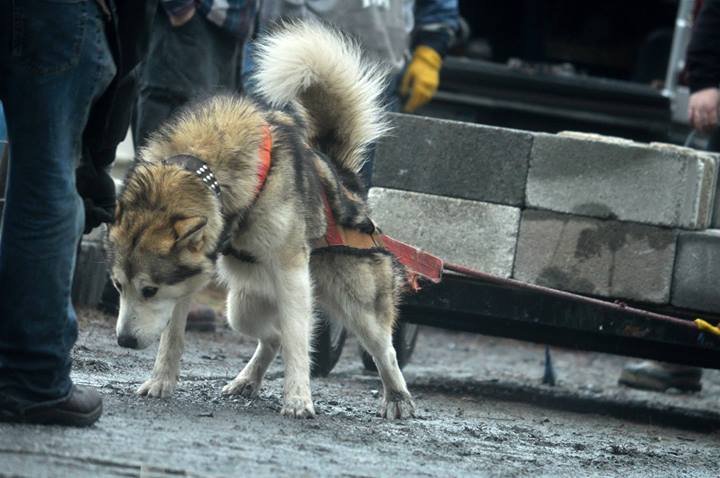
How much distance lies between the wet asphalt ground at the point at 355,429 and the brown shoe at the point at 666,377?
0.08m

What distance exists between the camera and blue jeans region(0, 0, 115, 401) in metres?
3.91

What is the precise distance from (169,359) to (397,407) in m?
0.91

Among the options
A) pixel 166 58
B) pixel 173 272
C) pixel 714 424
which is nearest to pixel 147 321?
pixel 173 272

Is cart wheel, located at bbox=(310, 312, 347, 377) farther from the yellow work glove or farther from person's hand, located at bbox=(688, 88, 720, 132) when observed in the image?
person's hand, located at bbox=(688, 88, 720, 132)

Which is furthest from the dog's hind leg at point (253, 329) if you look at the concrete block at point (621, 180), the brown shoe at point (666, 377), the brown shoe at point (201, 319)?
the brown shoe at point (666, 377)

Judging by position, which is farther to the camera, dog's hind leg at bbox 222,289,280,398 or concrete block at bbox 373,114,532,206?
concrete block at bbox 373,114,532,206

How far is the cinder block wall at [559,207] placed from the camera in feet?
20.4

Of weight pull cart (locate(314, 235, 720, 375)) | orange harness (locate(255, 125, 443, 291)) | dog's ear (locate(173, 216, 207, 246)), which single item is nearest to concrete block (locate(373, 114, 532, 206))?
weight pull cart (locate(314, 235, 720, 375))

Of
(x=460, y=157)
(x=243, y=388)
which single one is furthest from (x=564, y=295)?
(x=243, y=388)

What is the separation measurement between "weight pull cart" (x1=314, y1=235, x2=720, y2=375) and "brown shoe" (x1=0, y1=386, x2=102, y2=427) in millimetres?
2045

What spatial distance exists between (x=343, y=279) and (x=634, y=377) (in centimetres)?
315

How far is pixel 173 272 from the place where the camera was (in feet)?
15.6

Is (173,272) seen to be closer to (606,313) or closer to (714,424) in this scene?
(606,313)

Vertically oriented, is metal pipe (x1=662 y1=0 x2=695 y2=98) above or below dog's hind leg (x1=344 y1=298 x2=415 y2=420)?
above
